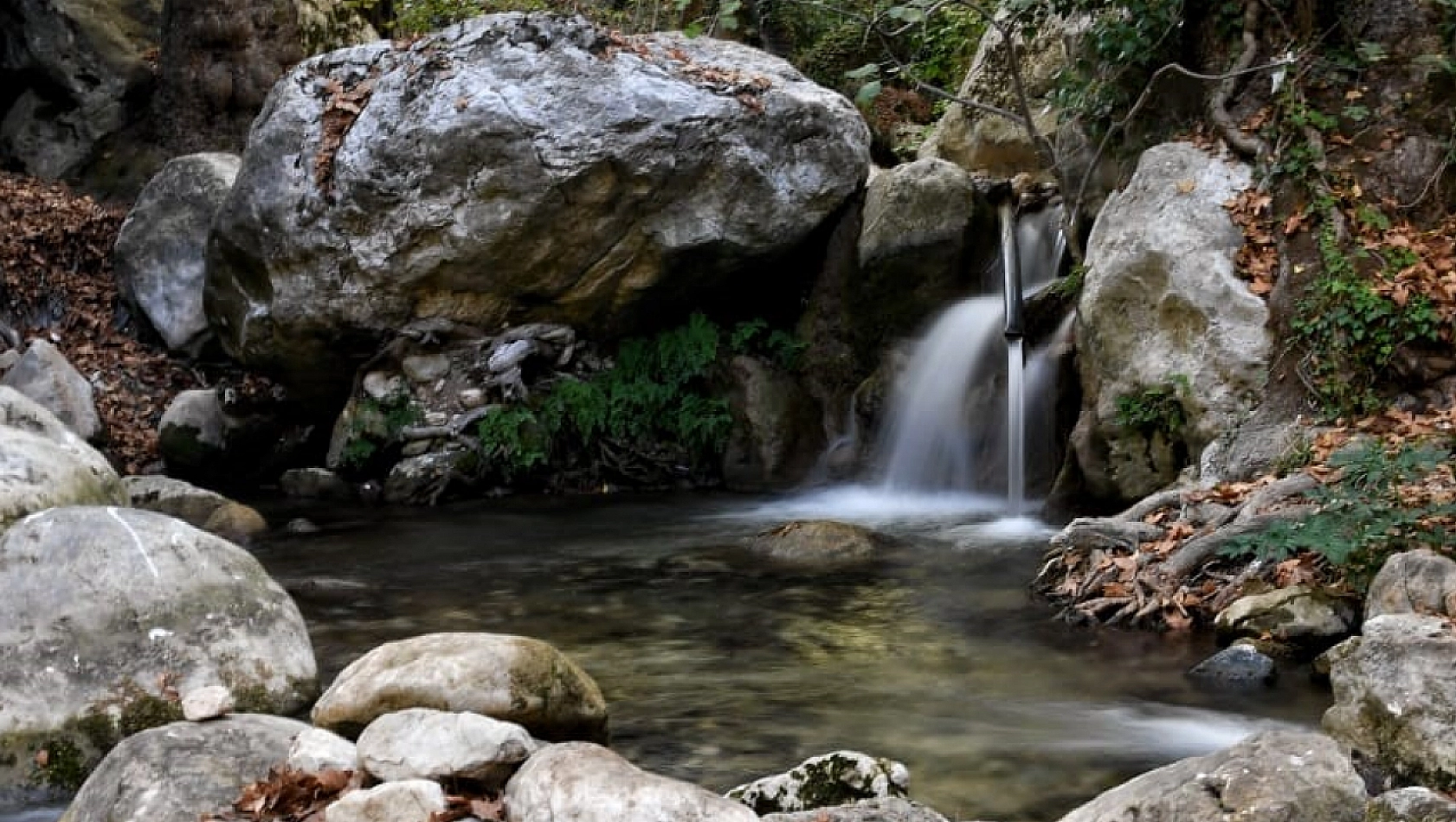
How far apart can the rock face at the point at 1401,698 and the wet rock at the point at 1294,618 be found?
1.76 m

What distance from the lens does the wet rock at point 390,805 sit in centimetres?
387

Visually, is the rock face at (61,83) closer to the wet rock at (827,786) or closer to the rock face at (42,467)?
the rock face at (42,467)

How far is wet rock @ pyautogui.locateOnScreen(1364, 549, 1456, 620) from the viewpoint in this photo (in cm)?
567

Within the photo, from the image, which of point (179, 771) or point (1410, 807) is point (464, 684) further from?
point (1410, 807)

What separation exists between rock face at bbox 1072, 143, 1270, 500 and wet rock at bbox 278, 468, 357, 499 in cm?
651

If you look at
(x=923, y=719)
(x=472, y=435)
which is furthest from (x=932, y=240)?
(x=923, y=719)

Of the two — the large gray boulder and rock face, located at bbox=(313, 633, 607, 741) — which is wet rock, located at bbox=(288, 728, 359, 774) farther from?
the large gray boulder

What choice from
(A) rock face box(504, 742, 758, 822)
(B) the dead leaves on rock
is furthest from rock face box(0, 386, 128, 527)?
(B) the dead leaves on rock

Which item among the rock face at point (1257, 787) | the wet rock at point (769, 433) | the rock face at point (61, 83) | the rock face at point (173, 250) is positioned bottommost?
the rock face at point (1257, 787)

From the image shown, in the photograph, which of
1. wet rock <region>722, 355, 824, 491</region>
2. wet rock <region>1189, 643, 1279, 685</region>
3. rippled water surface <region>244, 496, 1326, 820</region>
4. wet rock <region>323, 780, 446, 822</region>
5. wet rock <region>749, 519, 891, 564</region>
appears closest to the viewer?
wet rock <region>323, 780, 446, 822</region>

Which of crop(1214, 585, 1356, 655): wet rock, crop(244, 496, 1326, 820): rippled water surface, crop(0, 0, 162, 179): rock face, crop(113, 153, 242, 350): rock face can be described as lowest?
crop(244, 496, 1326, 820): rippled water surface

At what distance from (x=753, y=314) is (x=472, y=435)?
2.79 metres

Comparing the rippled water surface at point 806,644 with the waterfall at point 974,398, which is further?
the waterfall at point 974,398

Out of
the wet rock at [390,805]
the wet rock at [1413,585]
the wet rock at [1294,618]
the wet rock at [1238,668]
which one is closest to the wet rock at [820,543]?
the wet rock at [1294,618]
